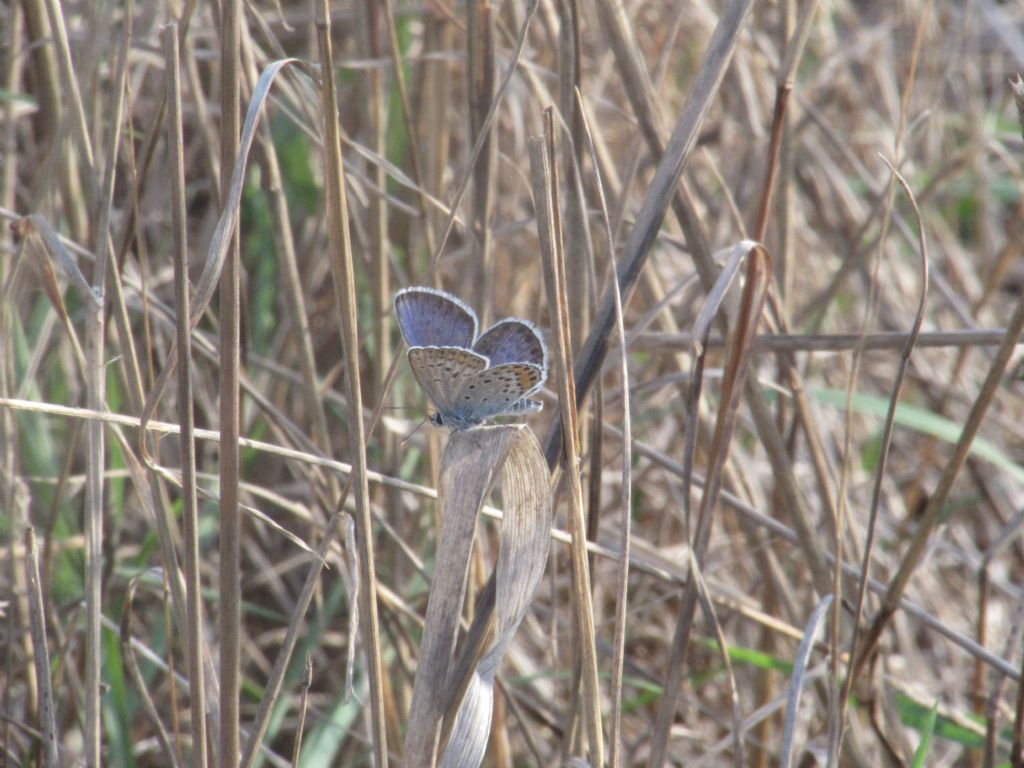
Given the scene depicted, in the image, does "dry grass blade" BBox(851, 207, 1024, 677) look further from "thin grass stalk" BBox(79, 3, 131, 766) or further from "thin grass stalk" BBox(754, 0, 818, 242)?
"thin grass stalk" BBox(79, 3, 131, 766)

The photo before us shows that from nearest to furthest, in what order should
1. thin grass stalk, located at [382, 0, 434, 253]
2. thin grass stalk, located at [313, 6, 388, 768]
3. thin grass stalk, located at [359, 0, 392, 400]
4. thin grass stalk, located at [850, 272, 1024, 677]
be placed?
1. thin grass stalk, located at [313, 6, 388, 768]
2. thin grass stalk, located at [850, 272, 1024, 677]
3. thin grass stalk, located at [382, 0, 434, 253]
4. thin grass stalk, located at [359, 0, 392, 400]

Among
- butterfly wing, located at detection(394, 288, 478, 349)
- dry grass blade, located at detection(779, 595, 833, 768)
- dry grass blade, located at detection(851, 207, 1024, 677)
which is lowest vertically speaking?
dry grass blade, located at detection(779, 595, 833, 768)

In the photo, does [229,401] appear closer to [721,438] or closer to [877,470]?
[721,438]

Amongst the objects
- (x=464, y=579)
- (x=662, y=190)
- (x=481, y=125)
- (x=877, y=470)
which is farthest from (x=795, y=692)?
(x=481, y=125)

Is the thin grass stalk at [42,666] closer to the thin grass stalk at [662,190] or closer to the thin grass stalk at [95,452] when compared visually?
Result: the thin grass stalk at [95,452]

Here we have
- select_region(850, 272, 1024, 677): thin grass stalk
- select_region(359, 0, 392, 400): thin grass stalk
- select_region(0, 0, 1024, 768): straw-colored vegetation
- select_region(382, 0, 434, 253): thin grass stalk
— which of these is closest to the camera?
select_region(0, 0, 1024, 768): straw-colored vegetation

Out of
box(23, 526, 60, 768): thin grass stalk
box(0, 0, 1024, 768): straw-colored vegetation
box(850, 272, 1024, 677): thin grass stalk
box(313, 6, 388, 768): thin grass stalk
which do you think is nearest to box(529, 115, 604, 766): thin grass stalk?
box(0, 0, 1024, 768): straw-colored vegetation

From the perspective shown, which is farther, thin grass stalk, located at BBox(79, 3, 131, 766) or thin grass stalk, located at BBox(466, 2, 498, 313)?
thin grass stalk, located at BBox(466, 2, 498, 313)

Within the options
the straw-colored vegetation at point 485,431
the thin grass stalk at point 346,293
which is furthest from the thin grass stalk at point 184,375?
the thin grass stalk at point 346,293
